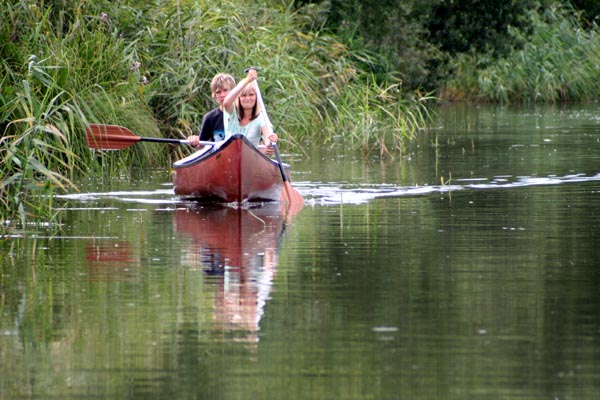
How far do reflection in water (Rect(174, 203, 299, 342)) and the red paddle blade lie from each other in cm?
168

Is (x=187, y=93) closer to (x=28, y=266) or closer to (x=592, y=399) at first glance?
(x=28, y=266)

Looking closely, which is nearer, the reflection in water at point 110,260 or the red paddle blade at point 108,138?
the reflection in water at point 110,260

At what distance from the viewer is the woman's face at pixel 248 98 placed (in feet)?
47.9

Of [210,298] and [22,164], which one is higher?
[22,164]

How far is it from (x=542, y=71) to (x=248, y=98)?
2580 cm

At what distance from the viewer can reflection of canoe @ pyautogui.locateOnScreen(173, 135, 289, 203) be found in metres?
14.3

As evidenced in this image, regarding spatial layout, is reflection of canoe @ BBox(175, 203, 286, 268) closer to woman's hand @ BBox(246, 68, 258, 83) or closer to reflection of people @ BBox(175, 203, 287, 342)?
reflection of people @ BBox(175, 203, 287, 342)

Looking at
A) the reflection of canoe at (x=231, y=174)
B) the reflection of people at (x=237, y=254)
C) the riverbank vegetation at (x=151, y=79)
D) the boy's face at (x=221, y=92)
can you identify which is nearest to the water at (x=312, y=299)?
the reflection of people at (x=237, y=254)

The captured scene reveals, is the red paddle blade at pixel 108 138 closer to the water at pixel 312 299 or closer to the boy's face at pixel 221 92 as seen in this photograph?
the water at pixel 312 299

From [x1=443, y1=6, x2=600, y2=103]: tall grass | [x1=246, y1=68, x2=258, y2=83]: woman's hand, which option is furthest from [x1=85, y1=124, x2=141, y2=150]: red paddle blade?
[x1=443, y1=6, x2=600, y2=103]: tall grass

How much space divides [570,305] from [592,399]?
2.09 meters

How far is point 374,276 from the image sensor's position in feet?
29.4

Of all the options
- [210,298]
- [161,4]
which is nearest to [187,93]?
[161,4]

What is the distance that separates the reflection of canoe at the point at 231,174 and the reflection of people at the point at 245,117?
341 mm
